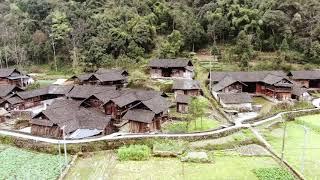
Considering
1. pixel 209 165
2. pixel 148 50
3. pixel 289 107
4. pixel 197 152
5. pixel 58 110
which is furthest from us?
pixel 148 50

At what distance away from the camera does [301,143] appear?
3259 centimetres

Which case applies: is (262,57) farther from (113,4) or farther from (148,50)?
(113,4)

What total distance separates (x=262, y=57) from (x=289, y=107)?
58.1 ft

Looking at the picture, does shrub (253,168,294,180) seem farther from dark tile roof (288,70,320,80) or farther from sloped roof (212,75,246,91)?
dark tile roof (288,70,320,80)

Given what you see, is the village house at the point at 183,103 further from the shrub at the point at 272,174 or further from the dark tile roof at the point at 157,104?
the shrub at the point at 272,174

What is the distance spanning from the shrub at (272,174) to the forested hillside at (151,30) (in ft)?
95.7

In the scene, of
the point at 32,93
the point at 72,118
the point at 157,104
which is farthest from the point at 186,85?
the point at 32,93

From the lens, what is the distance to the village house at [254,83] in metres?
45.5

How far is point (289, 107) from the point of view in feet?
138

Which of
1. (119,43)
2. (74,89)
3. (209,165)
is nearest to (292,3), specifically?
(119,43)

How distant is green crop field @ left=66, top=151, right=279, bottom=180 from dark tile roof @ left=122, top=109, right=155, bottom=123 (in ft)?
17.5

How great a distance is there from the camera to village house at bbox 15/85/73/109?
43688 mm

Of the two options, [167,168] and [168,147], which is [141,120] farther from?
[167,168]

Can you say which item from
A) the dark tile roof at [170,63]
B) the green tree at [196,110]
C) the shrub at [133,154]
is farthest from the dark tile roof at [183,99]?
the shrub at [133,154]
